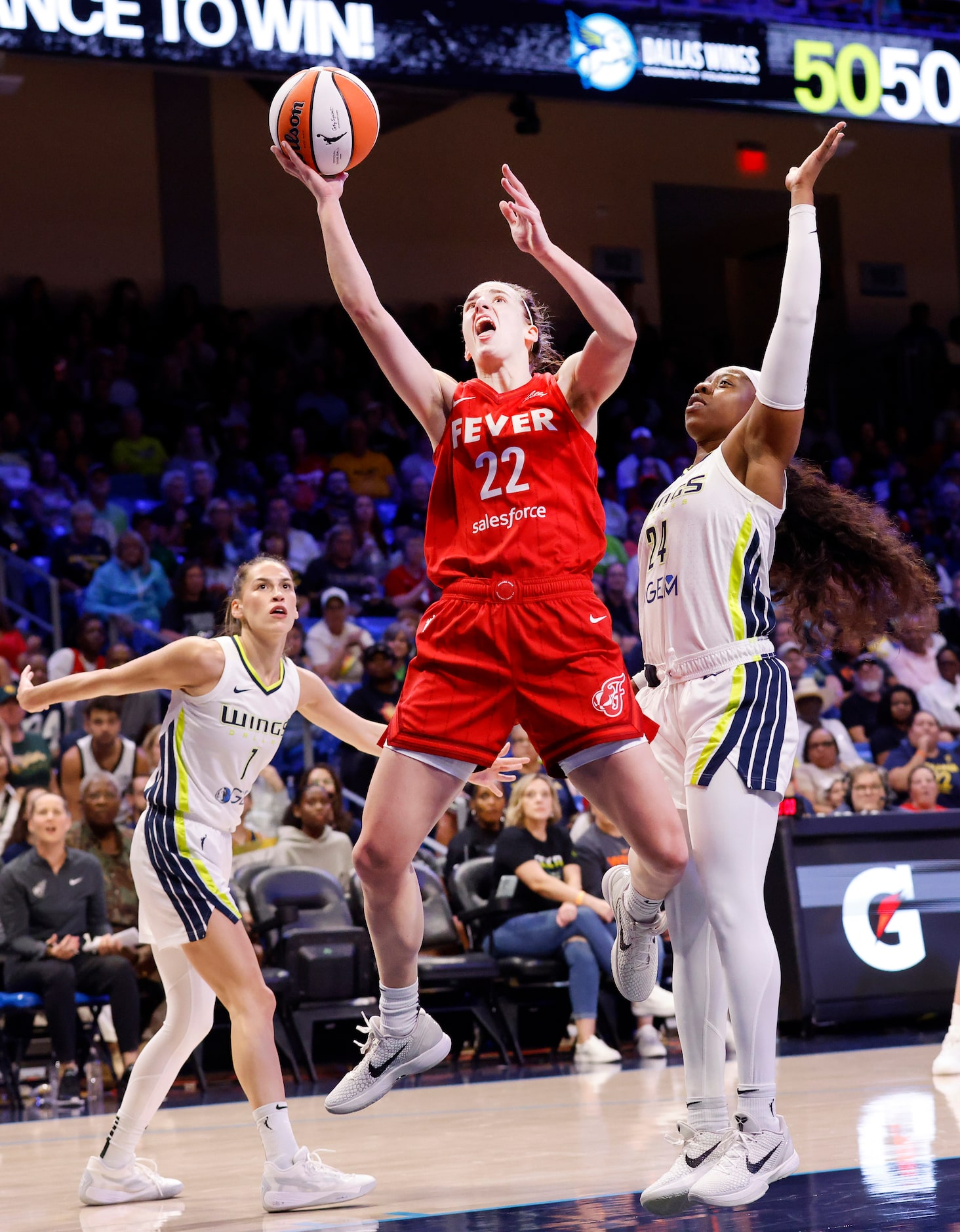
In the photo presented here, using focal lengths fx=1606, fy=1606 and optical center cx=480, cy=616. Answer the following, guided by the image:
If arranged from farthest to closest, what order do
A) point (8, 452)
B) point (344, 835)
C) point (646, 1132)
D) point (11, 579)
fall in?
point (8, 452) → point (11, 579) → point (344, 835) → point (646, 1132)

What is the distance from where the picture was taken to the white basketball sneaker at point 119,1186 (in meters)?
5.16

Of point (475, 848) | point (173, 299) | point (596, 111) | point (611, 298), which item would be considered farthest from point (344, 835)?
point (596, 111)

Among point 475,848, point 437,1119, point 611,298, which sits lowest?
point 437,1119

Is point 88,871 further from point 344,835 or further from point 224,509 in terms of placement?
point 224,509

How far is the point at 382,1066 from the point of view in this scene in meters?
→ 4.26

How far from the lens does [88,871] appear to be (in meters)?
8.57

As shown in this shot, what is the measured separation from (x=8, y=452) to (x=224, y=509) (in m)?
2.08

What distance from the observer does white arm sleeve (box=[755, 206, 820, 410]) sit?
160 inches

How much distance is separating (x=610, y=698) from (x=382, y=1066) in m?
1.18

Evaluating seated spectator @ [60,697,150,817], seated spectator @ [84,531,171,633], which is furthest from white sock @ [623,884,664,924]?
seated spectator @ [84,531,171,633]

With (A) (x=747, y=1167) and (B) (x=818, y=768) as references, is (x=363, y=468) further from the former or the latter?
(A) (x=747, y=1167)

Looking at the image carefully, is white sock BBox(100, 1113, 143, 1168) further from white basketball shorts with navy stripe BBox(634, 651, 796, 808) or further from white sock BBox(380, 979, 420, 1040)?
white basketball shorts with navy stripe BBox(634, 651, 796, 808)

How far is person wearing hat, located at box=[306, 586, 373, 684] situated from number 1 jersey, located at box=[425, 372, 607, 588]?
25.2 ft

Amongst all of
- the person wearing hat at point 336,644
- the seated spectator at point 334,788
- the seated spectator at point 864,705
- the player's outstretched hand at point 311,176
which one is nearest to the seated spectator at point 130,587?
the person wearing hat at point 336,644
